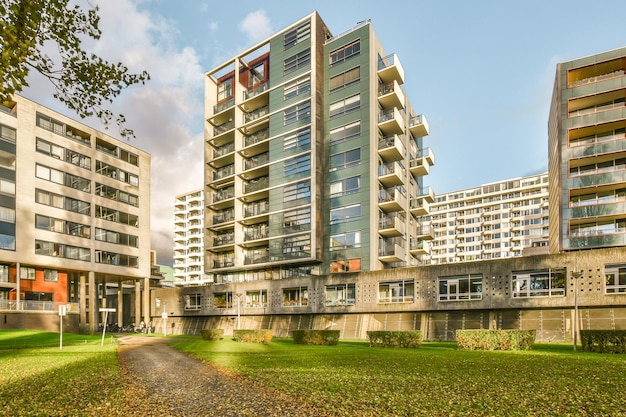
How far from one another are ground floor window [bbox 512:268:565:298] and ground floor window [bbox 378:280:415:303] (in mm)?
9616

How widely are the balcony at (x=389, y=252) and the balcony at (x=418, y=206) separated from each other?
37.1 feet

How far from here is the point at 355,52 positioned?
56.1m

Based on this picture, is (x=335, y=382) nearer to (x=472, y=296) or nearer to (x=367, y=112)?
(x=472, y=296)

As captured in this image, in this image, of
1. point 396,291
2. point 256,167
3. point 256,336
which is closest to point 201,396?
point 256,336

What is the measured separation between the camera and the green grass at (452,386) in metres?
9.03

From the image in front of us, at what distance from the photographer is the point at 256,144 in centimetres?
6150

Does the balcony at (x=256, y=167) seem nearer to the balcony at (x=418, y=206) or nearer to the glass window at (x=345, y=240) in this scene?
the glass window at (x=345, y=240)

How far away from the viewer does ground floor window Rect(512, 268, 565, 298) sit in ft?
119

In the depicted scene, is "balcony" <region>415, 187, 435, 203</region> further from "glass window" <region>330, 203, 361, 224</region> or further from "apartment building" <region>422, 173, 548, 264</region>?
"apartment building" <region>422, 173, 548, 264</region>

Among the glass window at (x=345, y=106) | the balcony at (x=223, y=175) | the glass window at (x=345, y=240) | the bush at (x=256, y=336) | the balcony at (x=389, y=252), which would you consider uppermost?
the glass window at (x=345, y=106)

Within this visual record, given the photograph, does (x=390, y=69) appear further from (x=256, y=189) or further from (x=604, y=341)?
(x=604, y=341)

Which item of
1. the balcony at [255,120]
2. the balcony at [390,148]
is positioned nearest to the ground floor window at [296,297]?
the balcony at [390,148]

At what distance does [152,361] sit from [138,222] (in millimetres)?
53404

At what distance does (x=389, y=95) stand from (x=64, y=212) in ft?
148
